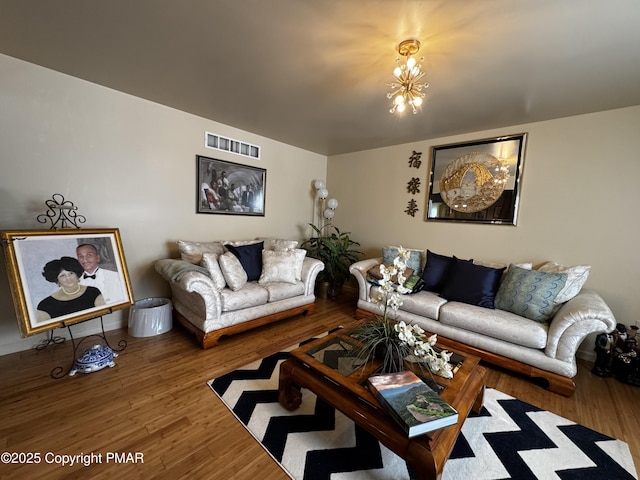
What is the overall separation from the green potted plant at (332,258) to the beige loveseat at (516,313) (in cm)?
112

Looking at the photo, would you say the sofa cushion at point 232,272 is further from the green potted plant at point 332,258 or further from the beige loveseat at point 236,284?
the green potted plant at point 332,258

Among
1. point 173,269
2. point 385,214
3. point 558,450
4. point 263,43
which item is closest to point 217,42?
point 263,43

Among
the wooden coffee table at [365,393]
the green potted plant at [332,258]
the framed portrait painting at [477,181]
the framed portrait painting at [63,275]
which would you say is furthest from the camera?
the green potted plant at [332,258]

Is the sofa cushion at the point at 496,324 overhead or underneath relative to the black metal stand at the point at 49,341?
overhead

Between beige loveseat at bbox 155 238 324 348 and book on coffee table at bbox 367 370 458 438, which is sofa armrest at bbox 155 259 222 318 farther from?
book on coffee table at bbox 367 370 458 438

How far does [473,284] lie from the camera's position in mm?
2566

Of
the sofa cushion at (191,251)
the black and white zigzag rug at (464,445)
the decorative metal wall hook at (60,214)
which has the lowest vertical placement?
the black and white zigzag rug at (464,445)

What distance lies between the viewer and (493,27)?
1.43 m

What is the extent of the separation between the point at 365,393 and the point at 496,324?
1.66m

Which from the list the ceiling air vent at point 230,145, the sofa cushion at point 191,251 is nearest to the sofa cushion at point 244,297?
the sofa cushion at point 191,251

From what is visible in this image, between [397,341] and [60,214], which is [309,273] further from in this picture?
[60,214]

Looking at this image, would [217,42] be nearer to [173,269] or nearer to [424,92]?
[424,92]

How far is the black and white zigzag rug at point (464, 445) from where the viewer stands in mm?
1274

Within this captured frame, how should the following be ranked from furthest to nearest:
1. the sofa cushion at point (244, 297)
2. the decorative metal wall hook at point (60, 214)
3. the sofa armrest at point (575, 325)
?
the sofa cushion at point (244, 297)
the decorative metal wall hook at point (60, 214)
the sofa armrest at point (575, 325)
